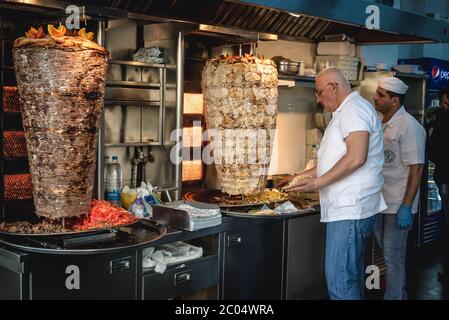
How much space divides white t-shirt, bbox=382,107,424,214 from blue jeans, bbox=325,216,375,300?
0.87m

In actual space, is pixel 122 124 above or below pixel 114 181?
above

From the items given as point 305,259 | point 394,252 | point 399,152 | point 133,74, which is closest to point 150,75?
point 133,74

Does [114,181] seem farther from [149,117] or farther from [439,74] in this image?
[439,74]

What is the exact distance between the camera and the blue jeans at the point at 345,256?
3627 millimetres

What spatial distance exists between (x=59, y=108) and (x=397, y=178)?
2655 millimetres

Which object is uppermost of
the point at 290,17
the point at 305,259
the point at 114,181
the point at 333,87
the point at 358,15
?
the point at 290,17

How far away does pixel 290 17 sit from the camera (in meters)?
5.43

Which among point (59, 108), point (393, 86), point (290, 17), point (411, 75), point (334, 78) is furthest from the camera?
point (411, 75)

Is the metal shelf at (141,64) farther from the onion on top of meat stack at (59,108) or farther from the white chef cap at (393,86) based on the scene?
the white chef cap at (393,86)

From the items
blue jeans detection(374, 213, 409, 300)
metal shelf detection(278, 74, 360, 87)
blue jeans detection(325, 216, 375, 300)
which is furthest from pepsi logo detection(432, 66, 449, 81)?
blue jeans detection(325, 216, 375, 300)

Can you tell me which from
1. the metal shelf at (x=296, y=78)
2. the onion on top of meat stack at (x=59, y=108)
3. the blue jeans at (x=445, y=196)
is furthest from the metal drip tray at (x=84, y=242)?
the blue jeans at (x=445, y=196)

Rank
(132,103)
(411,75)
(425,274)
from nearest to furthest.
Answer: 1. (132,103)
2. (425,274)
3. (411,75)

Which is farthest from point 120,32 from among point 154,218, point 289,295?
point 289,295

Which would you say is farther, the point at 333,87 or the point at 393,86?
the point at 393,86
